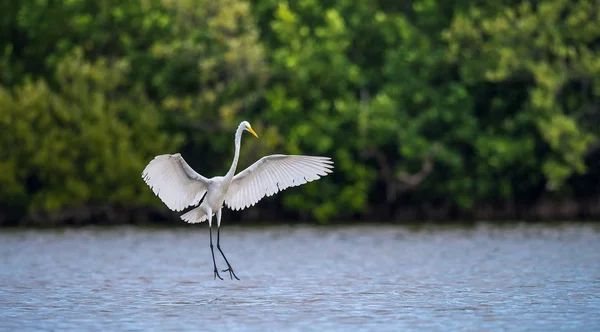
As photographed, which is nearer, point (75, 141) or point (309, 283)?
point (309, 283)

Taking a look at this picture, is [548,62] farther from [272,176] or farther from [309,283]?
[272,176]

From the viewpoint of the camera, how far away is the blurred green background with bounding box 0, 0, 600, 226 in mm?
34656

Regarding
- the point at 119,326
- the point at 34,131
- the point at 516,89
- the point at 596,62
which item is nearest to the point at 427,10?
the point at 516,89

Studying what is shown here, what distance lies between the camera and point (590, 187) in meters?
37.5

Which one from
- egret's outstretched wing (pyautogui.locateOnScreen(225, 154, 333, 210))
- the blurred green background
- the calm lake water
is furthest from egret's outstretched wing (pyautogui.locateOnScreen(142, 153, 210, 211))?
the blurred green background

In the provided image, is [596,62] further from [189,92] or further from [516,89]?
[189,92]

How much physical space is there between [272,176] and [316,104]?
70.2ft

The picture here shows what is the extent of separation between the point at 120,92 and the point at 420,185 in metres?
9.70

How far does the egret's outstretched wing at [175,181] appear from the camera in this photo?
1573cm

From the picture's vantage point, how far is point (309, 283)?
1680cm

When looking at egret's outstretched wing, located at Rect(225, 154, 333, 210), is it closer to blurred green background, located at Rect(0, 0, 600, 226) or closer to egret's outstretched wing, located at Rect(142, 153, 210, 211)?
egret's outstretched wing, located at Rect(142, 153, 210, 211)

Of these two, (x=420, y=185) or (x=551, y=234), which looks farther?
(x=420, y=185)

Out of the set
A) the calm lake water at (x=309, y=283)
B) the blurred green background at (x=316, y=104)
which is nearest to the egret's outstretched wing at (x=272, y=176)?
the calm lake water at (x=309, y=283)

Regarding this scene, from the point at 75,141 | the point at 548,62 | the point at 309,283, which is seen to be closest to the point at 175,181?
Result: the point at 309,283
